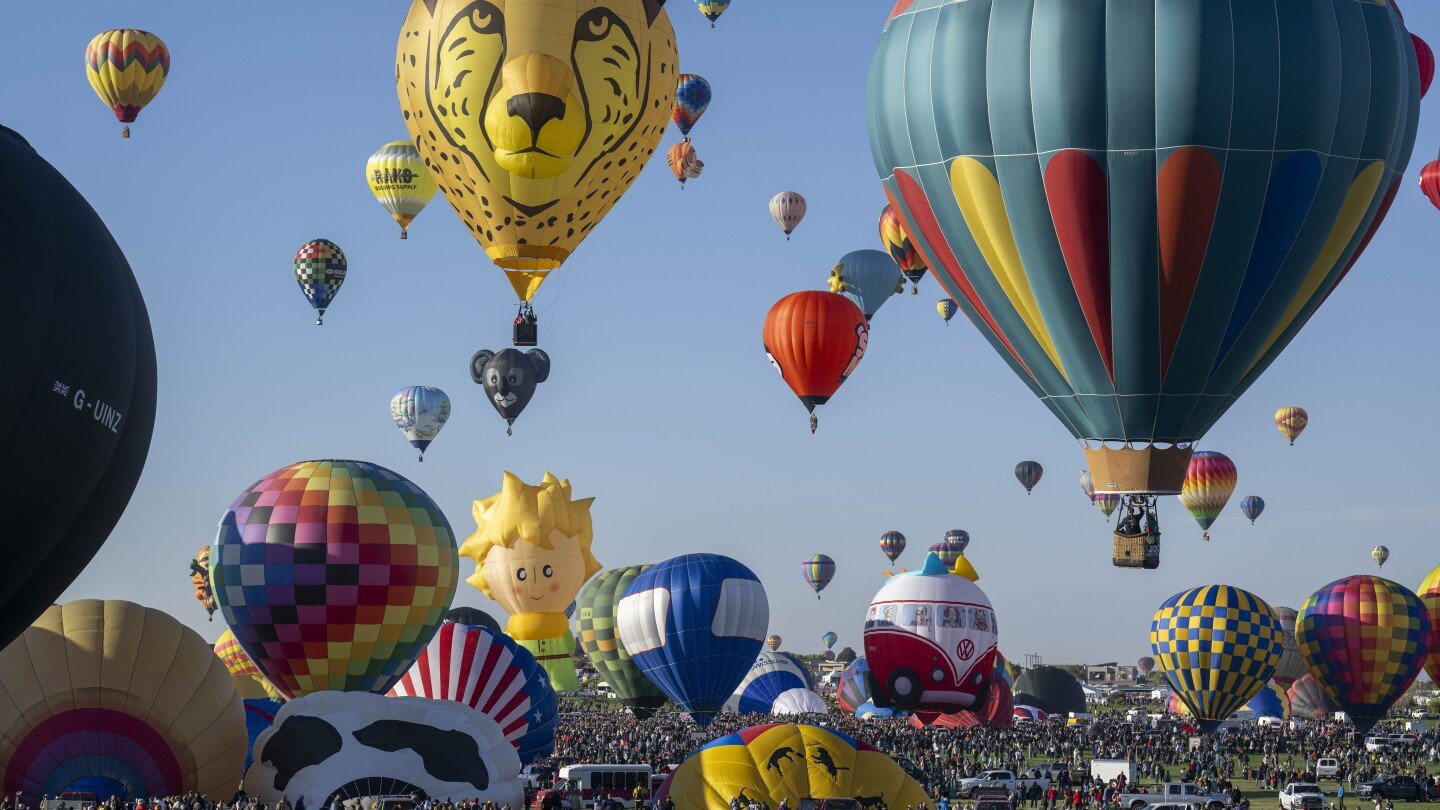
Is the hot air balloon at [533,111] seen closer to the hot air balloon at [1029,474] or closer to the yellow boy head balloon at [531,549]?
the yellow boy head balloon at [531,549]

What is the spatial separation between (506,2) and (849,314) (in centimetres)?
1404


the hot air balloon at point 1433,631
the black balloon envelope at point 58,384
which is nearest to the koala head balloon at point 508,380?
the hot air balloon at point 1433,631

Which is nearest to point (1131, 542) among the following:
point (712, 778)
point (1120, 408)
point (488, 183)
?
point (1120, 408)

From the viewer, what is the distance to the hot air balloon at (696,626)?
124 ft

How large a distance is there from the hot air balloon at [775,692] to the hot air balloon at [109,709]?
84.5 feet

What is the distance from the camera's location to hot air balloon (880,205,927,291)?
137 ft

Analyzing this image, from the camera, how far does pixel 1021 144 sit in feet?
72.1

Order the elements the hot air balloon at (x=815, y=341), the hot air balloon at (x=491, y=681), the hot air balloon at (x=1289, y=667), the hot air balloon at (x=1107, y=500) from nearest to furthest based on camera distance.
→ 1. the hot air balloon at (x=1107, y=500)
2. the hot air balloon at (x=491, y=681)
3. the hot air balloon at (x=815, y=341)
4. the hot air balloon at (x=1289, y=667)

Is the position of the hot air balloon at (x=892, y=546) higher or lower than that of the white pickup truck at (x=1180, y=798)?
higher

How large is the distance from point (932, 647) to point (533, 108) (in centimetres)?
1592

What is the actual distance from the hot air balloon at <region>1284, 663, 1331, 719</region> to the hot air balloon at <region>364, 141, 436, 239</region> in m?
28.5

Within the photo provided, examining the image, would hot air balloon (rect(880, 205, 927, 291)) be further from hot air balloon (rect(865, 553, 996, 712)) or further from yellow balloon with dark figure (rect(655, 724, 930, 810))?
yellow balloon with dark figure (rect(655, 724, 930, 810))

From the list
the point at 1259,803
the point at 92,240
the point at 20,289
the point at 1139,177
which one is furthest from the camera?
the point at 1259,803

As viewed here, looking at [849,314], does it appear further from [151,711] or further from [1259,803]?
[151,711]
